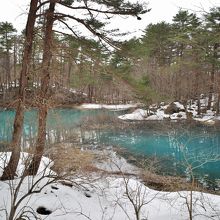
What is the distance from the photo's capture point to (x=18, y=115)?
29.6 feet

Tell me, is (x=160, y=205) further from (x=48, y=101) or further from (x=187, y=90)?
(x=187, y=90)

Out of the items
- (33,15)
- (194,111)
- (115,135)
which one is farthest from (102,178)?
(194,111)

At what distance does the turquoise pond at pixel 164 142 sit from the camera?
47.3 feet

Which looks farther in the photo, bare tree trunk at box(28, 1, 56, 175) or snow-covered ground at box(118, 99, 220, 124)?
snow-covered ground at box(118, 99, 220, 124)

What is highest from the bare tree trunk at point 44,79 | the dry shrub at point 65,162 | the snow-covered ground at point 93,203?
the bare tree trunk at point 44,79

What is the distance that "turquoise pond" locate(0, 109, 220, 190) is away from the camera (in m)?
14.4

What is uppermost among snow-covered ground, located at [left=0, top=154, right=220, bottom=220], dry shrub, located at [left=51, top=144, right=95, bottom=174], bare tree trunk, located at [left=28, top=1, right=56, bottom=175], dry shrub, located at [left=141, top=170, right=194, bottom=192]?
bare tree trunk, located at [left=28, top=1, right=56, bottom=175]

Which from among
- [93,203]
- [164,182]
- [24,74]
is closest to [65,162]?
[93,203]

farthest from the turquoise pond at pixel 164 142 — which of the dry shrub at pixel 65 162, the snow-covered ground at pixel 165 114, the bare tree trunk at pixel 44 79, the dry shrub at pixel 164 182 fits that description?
the snow-covered ground at pixel 165 114

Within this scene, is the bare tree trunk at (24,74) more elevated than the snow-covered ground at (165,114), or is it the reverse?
the bare tree trunk at (24,74)

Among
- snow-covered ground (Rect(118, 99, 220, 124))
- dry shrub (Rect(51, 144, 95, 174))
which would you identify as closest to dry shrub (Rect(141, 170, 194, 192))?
dry shrub (Rect(51, 144, 95, 174))

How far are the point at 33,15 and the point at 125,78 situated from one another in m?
3.40

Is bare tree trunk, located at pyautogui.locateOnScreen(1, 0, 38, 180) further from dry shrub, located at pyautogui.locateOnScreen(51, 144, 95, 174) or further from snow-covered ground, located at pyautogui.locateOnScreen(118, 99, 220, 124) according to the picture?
snow-covered ground, located at pyautogui.locateOnScreen(118, 99, 220, 124)

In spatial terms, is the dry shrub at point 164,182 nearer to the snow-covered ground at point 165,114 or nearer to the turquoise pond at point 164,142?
the turquoise pond at point 164,142
